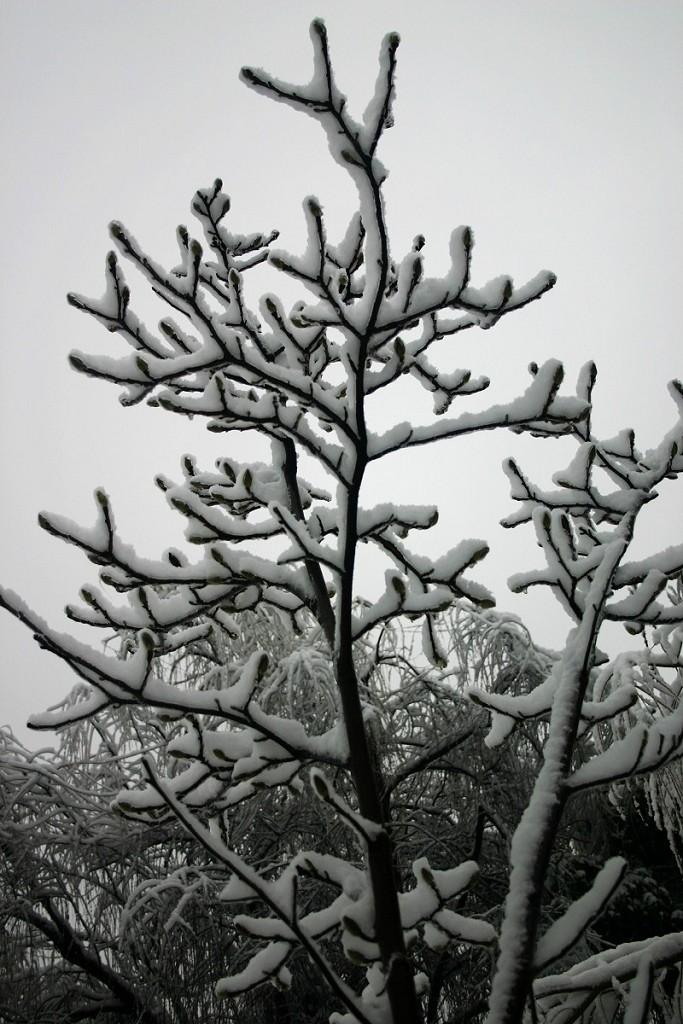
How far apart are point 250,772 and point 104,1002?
9.11ft

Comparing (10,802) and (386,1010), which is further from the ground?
(10,802)

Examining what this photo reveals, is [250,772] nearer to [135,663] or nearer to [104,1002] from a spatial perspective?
[135,663]

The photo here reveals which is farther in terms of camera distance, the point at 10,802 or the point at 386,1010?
the point at 10,802

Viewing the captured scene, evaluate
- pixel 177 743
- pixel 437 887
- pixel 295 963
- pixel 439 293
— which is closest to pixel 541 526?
pixel 439 293

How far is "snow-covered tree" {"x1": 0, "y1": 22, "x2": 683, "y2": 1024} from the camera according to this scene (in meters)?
1.39

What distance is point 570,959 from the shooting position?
344 centimetres

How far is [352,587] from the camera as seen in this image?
164 centimetres

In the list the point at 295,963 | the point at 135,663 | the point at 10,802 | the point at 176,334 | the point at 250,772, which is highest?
the point at 176,334

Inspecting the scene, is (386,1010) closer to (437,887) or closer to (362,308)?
(437,887)

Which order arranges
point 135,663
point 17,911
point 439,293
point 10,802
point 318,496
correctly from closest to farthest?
point 135,663
point 439,293
point 318,496
point 17,911
point 10,802

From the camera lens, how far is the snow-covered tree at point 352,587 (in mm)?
1390

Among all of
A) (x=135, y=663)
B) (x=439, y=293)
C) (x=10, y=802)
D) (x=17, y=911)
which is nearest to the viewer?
(x=135, y=663)

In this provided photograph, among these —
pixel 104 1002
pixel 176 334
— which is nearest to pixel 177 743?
pixel 176 334

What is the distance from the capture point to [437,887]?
1.46 meters
